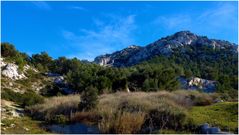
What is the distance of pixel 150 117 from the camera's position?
43.0 feet

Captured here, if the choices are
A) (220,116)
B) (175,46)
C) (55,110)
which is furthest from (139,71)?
(175,46)

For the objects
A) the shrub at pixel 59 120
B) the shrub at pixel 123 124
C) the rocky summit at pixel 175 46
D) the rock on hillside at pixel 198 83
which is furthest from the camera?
the rocky summit at pixel 175 46

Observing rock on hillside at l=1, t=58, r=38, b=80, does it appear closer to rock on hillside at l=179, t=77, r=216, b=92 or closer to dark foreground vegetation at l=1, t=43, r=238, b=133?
dark foreground vegetation at l=1, t=43, r=238, b=133

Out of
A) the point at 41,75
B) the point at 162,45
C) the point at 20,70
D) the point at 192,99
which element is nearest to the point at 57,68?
the point at 41,75

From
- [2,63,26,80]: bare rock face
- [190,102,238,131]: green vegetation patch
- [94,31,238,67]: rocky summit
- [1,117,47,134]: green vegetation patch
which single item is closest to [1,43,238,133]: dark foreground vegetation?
[190,102,238,131]: green vegetation patch

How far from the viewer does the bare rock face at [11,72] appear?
34125 millimetres

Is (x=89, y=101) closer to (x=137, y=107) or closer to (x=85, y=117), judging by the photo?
(x=85, y=117)

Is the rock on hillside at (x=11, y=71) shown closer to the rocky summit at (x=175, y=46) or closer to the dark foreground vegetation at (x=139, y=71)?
the dark foreground vegetation at (x=139, y=71)

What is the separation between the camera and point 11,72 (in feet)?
114

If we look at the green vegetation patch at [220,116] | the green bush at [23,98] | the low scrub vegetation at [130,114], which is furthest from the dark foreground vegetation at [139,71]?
the green vegetation patch at [220,116]

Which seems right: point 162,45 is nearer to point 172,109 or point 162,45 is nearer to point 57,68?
point 57,68

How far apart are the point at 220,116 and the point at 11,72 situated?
25.2m

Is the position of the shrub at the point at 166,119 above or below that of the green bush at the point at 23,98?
below

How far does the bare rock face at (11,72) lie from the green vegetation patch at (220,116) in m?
22.9
